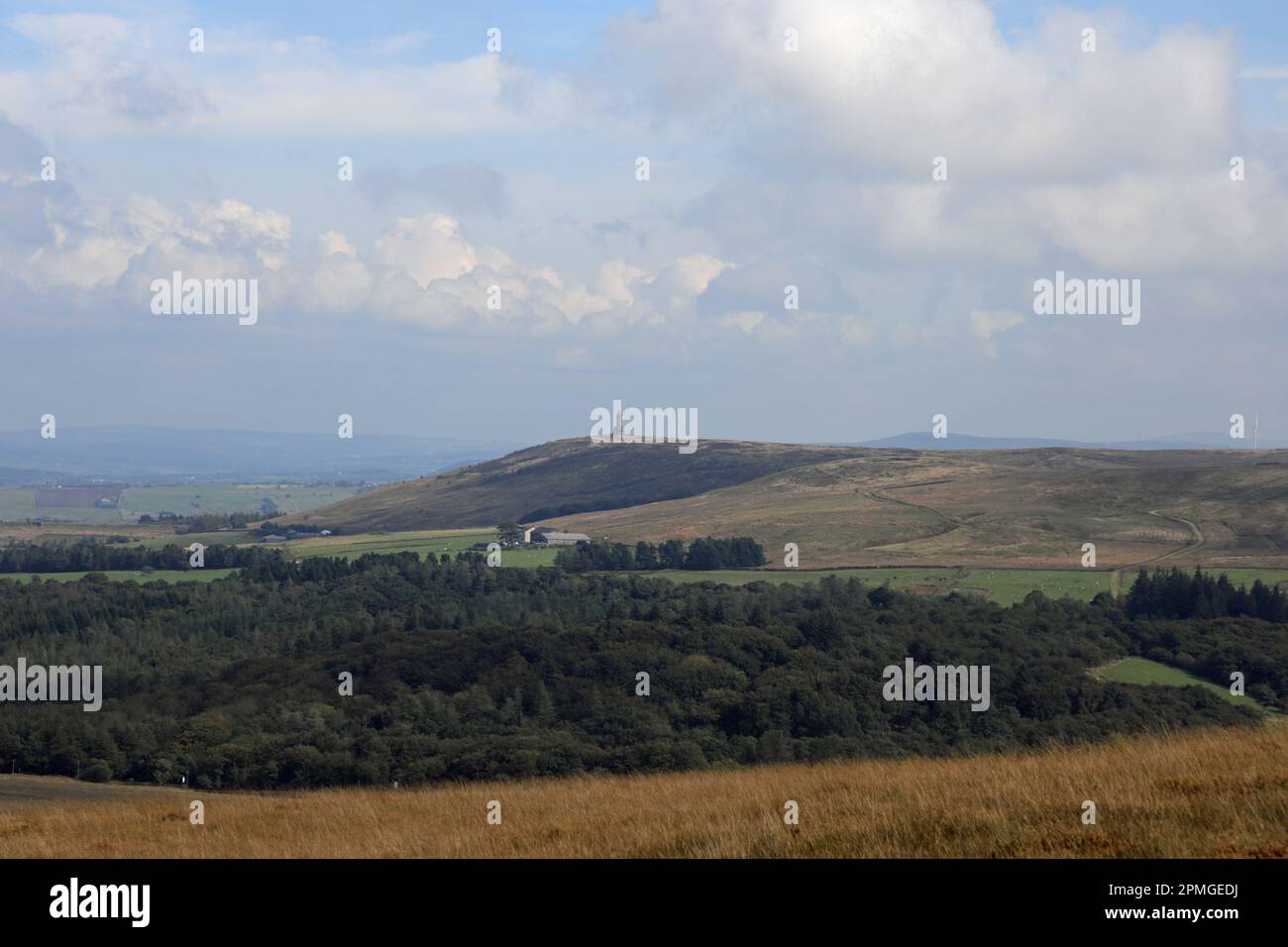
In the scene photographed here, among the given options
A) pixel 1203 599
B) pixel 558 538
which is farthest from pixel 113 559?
pixel 1203 599

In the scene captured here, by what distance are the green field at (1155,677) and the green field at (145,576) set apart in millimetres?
89333

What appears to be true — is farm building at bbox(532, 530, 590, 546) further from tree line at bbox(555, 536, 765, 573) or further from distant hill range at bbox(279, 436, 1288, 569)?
tree line at bbox(555, 536, 765, 573)

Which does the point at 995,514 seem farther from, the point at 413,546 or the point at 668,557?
the point at 413,546

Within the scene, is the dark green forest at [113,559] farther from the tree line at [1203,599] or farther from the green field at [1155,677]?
the green field at [1155,677]

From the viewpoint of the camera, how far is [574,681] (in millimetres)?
64312

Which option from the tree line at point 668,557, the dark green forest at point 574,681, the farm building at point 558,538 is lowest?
the dark green forest at point 574,681

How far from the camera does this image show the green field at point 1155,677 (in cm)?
5603

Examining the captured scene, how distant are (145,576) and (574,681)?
80.6 metres

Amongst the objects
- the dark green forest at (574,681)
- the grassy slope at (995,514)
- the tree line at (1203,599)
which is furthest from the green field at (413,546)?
the tree line at (1203,599)

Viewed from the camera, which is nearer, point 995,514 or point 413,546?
point 995,514

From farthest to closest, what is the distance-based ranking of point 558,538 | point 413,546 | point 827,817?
point 413,546 → point 558,538 → point 827,817
